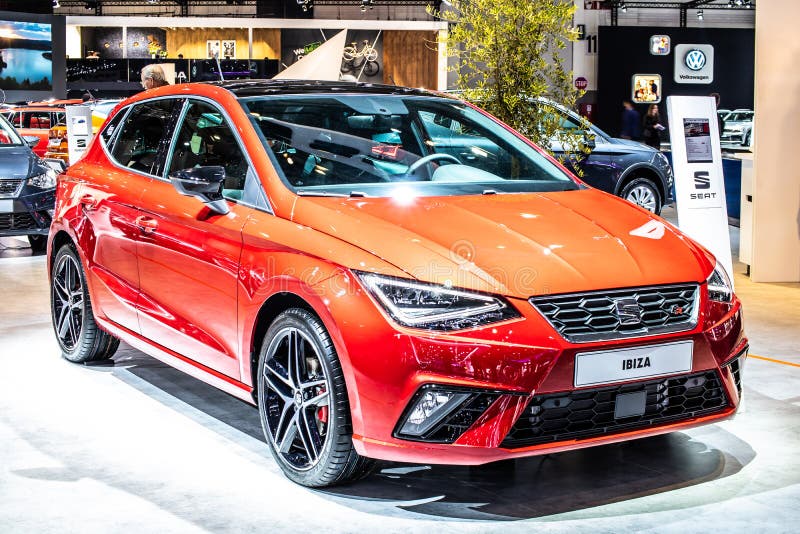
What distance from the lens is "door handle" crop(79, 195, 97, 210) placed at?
5.38 metres

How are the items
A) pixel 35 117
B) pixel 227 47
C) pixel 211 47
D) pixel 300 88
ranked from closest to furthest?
pixel 300 88 < pixel 35 117 < pixel 227 47 < pixel 211 47

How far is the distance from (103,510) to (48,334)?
324 cm

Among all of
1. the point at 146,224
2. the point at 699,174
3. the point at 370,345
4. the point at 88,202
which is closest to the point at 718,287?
the point at 370,345

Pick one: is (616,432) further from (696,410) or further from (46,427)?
(46,427)

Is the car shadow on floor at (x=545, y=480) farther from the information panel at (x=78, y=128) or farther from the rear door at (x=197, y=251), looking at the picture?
the information panel at (x=78, y=128)

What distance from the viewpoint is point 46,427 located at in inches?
185

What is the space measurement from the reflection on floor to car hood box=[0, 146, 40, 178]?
5.40 metres

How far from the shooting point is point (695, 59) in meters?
30.7

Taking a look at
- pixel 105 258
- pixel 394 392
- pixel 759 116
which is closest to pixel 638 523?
pixel 394 392

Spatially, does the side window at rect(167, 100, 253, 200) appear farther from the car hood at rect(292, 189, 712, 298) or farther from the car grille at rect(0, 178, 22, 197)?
the car grille at rect(0, 178, 22, 197)

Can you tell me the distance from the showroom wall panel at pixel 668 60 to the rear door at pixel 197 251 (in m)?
27.3

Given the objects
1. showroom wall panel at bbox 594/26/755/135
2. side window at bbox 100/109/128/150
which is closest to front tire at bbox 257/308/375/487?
side window at bbox 100/109/128/150

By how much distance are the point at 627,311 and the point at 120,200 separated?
2595 millimetres

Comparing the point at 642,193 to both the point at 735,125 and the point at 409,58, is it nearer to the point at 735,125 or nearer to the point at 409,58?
the point at 735,125
